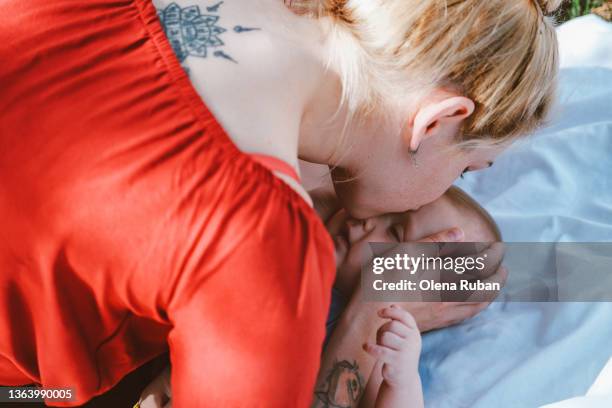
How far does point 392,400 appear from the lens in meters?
1.21

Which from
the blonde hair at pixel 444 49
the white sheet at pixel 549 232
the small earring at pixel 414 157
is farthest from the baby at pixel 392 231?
the blonde hair at pixel 444 49

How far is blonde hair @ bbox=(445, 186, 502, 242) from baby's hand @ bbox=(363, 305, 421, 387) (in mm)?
341

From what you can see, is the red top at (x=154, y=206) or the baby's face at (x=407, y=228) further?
the baby's face at (x=407, y=228)

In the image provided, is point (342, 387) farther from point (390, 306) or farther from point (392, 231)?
point (392, 231)

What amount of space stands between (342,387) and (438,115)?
0.54m

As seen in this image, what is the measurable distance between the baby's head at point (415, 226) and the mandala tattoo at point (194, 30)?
24.9 inches

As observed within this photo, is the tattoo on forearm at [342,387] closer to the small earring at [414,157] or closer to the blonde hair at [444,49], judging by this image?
the small earring at [414,157]

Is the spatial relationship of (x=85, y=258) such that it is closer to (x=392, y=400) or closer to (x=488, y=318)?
(x=392, y=400)

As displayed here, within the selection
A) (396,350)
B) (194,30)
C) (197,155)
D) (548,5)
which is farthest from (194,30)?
(396,350)

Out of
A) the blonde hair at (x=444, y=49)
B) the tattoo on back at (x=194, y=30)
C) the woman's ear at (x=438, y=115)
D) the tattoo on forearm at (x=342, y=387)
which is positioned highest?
the tattoo on back at (x=194, y=30)

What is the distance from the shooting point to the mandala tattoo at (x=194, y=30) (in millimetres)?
847

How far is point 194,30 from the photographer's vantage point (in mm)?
870

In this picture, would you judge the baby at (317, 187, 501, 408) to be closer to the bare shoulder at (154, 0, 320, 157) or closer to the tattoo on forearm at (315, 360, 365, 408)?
the tattoo on forearm at (315, 360, 365, 408)

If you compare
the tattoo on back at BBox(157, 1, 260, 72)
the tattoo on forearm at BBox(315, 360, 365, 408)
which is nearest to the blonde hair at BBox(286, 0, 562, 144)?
the tattoo on back at BBox(157, 1, 260, 72)
